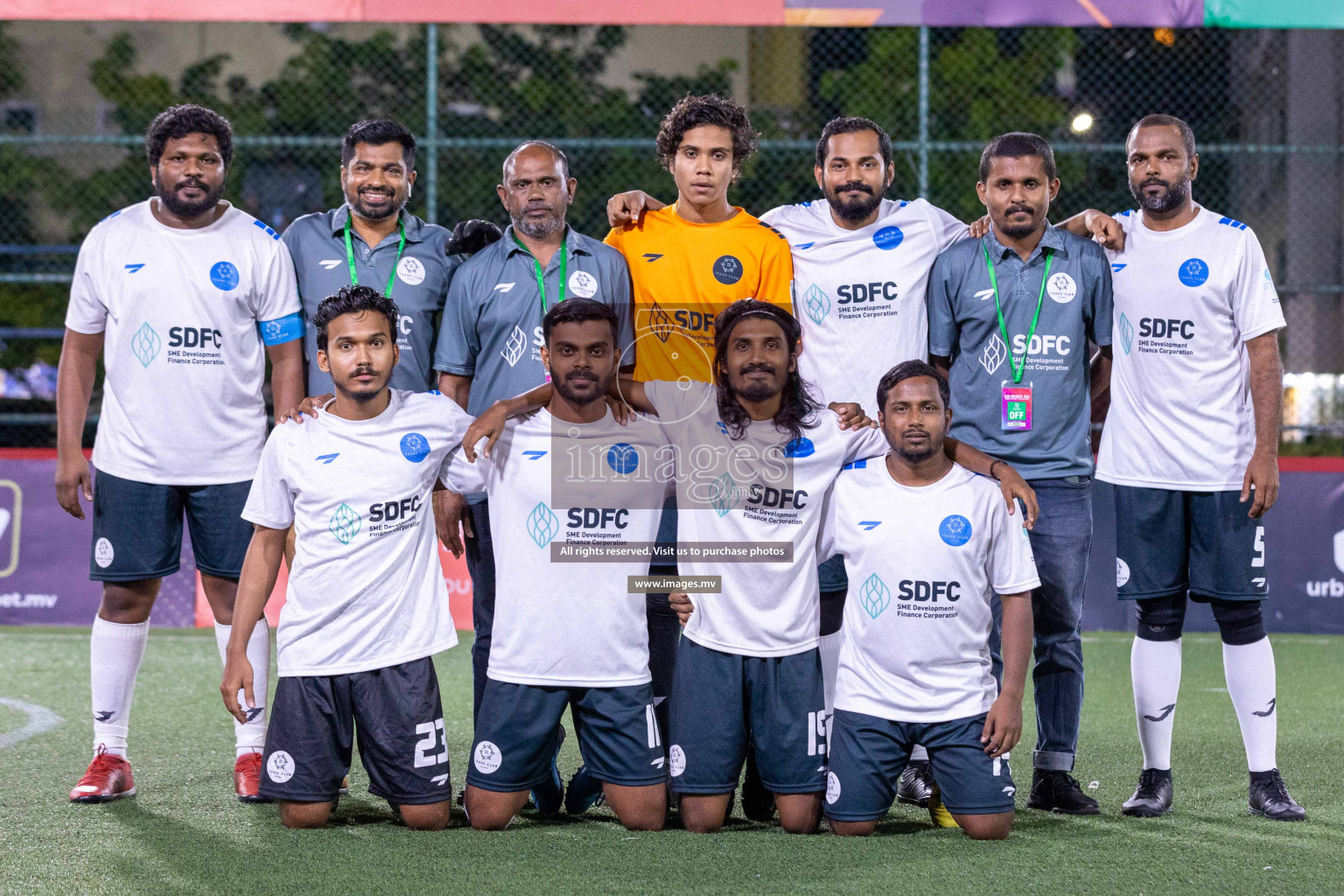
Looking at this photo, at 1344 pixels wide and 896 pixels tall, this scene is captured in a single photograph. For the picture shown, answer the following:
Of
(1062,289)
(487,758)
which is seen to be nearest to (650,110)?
(1062,289)

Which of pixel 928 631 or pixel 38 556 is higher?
pixel 928 631

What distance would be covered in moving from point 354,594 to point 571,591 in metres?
0.67

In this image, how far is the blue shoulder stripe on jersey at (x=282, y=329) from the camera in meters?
4.81

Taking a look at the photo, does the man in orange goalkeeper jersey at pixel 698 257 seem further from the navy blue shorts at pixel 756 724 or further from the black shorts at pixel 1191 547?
the black shorts at pixel 1191 547

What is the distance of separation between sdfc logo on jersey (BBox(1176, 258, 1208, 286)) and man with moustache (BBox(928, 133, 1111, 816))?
246 mm

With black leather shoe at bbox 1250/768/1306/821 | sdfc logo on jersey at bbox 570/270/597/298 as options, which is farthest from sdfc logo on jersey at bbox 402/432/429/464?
black leather shoe at bbox 1250/768/1306/821

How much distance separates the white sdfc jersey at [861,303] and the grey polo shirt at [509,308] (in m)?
0.61

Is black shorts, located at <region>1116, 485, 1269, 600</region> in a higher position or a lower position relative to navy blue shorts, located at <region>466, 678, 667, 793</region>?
higher

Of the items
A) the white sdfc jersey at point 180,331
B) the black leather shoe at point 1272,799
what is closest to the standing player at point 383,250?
the white sdfc jersey at point 180,331

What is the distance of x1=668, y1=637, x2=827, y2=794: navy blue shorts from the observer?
4.27 metres

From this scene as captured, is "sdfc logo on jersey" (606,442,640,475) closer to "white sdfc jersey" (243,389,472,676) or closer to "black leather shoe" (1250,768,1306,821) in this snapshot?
"white sdfc jersey" (243,389,472,676)

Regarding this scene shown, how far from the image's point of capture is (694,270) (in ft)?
15.2

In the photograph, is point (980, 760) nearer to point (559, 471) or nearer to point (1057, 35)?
point (559, 471)

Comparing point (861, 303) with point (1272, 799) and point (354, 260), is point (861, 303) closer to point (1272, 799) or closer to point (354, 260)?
point (354, 260)
